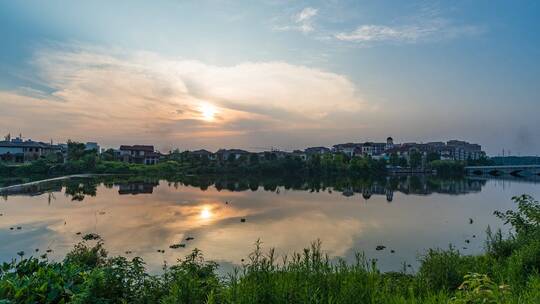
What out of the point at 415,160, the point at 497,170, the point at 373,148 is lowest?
→ the point at 497,170

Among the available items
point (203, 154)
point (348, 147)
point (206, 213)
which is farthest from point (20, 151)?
point (348, 147)

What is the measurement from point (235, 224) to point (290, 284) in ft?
57.3

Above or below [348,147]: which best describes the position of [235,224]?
below

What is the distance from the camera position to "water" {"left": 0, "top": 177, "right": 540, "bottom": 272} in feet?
Result: 48.4

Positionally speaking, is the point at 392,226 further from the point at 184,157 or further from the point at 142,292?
the point at 184,157

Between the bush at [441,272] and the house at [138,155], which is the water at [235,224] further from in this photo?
the house at [138,155]

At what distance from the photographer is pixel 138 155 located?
78.5 metres

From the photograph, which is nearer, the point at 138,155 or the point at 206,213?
the point at 206,213

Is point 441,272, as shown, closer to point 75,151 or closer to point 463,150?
point 75,151

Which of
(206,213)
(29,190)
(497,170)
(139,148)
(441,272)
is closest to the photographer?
(441,272)

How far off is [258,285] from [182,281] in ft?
4.00

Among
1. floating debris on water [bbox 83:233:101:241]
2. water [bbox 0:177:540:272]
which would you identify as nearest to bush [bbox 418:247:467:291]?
water [bbox 0:177:540:272]

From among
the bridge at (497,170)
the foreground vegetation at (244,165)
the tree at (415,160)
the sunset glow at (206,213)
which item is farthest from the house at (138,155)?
the bridge at (497,170)

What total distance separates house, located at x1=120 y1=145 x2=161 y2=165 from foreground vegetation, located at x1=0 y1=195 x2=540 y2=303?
7457 cm
